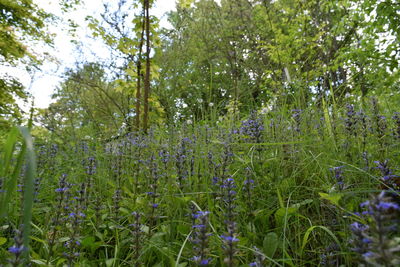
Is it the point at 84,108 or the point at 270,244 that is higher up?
the point at 84,108

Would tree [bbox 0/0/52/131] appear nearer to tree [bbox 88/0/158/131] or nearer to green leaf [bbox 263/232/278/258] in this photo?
tree [bbox 88/0/158/131]

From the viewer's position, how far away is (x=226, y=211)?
1.39 m

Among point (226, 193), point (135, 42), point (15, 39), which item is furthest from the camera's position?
point (15, 39)

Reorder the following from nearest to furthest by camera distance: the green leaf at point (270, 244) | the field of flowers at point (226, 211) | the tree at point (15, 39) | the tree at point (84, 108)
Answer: the field of flowers at point (226, 211), the green leaf at point (270, 244), the tree at point (84, 108), the tree at point (15, 39)

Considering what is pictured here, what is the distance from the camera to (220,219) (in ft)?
5.07

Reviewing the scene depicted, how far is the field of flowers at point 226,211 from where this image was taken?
1.02 meters

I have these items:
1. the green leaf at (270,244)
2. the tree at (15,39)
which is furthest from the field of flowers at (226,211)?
the tree at (15,39)

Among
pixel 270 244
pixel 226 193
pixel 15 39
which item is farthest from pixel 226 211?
pixel 15 39

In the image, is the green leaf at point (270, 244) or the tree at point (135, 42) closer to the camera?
the green leaf at point (270, 244)

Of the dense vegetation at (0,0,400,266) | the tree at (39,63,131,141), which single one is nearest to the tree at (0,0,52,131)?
the tree at (39,63,131,141)

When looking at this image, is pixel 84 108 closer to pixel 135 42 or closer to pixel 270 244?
pixel 135 42

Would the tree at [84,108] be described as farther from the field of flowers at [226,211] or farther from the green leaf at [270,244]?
the green leaf at [270,244]

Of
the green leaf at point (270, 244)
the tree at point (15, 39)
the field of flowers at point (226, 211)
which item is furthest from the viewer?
the tree at point (15, 39)

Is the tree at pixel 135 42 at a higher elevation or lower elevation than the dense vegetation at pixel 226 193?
higher
